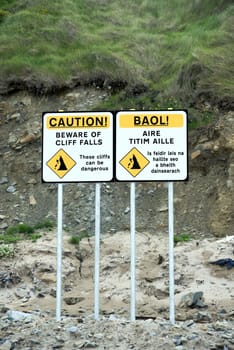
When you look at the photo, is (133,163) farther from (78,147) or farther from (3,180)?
(3,180)

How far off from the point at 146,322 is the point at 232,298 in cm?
372

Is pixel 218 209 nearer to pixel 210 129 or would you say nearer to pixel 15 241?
pixel 210 129

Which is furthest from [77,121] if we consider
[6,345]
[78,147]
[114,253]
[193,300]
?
[114,253]

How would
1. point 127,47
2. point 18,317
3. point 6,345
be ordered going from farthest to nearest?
point 127,47, point 18,317, point 6,345

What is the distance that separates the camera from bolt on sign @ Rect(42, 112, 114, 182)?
7.62 metres

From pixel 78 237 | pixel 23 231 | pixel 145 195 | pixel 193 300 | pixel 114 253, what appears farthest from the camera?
pixel 145 195

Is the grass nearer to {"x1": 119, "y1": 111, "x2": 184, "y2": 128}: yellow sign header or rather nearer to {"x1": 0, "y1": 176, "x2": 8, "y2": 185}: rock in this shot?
{"x1": 0, "y1": 176, "x2": 8, "y2": 185}: rock

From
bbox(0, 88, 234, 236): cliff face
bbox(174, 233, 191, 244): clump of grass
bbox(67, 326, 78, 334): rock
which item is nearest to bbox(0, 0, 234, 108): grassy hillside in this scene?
bbox(0, 88, 234, 236): cliff face

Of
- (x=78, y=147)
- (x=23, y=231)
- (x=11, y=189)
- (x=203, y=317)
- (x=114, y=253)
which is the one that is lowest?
(x=203, y=317)

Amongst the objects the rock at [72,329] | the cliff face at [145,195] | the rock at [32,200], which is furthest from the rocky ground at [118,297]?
the rock at [32,200]

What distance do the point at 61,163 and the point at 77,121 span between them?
1.86 ft

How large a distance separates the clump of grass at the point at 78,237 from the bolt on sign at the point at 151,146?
6.23 meters

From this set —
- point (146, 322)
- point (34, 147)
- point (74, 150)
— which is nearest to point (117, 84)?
point (34, 147)

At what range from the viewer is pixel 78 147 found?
25.1 ft
